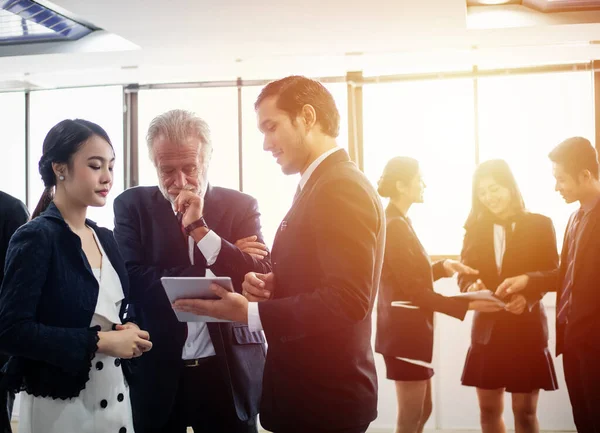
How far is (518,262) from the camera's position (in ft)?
11.3

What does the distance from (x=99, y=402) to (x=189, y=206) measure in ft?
2.29

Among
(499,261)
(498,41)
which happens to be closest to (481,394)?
(499,261)

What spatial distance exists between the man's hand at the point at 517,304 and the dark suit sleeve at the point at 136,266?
1861 mm

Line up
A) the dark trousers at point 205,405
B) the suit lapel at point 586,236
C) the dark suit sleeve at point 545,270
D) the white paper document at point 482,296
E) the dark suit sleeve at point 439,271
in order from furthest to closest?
the dark suit sleeve at point 439,271
the dark suit sleeve at point 545,270
the white paper document at point 482,296
the suit lapel at point 586,236
the dark trousers at point 205,405

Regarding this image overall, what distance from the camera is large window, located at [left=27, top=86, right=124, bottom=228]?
20.2 feet

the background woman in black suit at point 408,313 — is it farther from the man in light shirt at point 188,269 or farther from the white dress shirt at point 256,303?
the white dress shirt at point 256,303

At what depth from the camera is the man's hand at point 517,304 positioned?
10.7ft

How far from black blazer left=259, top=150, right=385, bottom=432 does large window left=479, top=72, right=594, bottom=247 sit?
165 inches

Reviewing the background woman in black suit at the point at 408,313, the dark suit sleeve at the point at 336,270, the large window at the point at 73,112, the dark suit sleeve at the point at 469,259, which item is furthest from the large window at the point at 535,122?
the dark suit sleeve at the point at 336,270

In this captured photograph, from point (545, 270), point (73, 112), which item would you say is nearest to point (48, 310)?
point (545, 270)

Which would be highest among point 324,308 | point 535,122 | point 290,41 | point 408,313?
point 290,41

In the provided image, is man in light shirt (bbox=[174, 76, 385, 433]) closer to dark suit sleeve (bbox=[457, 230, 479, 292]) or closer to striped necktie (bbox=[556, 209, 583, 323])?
striped necktie (bbox=[556, 209, 583, 323])

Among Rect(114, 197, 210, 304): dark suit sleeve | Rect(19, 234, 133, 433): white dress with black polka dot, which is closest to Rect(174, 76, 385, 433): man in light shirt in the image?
Rect(19, 234, 133, 433): white dress with black polka dot

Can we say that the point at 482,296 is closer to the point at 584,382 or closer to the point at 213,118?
the point at 584,382
